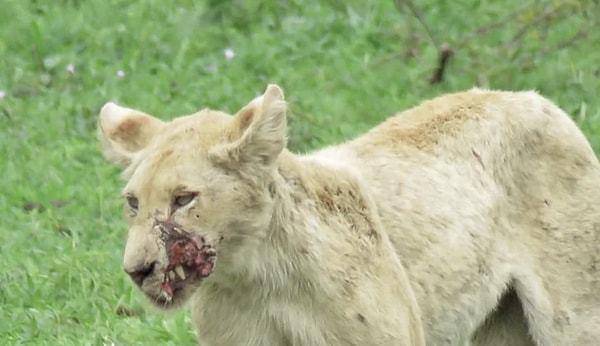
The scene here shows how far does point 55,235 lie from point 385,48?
352 cm

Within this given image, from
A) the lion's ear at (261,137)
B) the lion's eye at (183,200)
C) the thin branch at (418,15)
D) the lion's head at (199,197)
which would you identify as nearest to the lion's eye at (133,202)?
the lion's head at (199,197)

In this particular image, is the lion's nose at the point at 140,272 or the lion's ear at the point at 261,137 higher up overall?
the lion's ear at the point at 261,137

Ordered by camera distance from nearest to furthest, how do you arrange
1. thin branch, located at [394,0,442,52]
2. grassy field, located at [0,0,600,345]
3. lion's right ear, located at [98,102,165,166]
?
lion's right ear, located at [98,102,165,166]
grassy field, located at [0,0,600,345]
thin branch, located at [394,0,442,52]

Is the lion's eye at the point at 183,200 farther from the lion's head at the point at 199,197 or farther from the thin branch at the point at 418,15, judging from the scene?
the thin branch at the point at 418,15

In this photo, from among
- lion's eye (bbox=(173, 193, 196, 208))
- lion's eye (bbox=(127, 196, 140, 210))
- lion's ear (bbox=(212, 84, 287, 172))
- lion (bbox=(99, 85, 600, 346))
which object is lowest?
lion (bbox=(99, 85, 600, 346))

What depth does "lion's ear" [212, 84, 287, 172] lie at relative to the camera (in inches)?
212

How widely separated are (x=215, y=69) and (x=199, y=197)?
606 centimetres

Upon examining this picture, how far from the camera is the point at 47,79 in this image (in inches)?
445

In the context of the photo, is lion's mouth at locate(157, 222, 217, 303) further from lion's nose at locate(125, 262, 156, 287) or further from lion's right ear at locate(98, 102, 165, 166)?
lion's right ear at locate(98, 102, 165, 166)

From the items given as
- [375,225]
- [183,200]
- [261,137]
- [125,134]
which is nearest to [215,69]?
[375,225]

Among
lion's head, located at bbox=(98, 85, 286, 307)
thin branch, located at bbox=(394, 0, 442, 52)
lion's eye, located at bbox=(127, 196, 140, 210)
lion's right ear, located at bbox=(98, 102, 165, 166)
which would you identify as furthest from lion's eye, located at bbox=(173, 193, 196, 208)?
thin branch, located at bbox=(394, 0, 442, 52)

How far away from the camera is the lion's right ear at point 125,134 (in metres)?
5.74

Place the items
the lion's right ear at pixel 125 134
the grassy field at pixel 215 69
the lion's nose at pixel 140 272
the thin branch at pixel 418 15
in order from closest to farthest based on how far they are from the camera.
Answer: the lion's nose at pixel 140 272
the lion's right ear at pixel 125 134
the grassy field at pixel 215 69
the thin branch at pixel 418 15

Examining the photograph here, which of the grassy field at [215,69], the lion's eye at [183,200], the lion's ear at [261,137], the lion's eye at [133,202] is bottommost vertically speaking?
the grassy field at [215,69]
